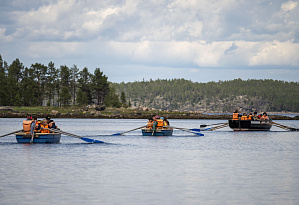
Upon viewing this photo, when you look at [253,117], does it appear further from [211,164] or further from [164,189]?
[164,189]

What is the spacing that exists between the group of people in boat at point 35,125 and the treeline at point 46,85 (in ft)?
358

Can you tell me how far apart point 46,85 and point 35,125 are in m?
119

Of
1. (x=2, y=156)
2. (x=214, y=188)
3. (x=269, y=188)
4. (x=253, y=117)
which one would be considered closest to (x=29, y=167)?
(x=2, y=156)

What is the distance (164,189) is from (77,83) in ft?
519

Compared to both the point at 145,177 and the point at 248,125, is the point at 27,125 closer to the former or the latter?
the point at 145,177

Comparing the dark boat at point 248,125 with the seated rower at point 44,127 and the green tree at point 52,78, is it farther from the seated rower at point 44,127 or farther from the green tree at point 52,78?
the green tree at point 52,78

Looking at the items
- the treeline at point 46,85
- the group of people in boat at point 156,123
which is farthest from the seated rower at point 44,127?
the treeline at point 46,85

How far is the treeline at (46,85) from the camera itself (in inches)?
5906

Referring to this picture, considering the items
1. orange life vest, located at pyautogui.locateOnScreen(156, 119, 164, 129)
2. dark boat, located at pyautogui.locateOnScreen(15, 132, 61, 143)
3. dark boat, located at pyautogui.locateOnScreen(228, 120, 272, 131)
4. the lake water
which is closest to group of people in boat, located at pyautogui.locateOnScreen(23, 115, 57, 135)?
dark boat, located at pyautogui.locateOnScreen(15, 132, 61, 143)

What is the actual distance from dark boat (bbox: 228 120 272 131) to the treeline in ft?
297

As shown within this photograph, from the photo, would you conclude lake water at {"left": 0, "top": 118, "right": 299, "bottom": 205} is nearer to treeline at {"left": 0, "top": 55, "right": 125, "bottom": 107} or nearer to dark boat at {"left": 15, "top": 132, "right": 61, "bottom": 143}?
dark boat at {"left": 15, "top": 132, "right": 61, "bottom": 143}

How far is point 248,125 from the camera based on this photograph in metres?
71.3

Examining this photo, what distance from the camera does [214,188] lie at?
848 inches

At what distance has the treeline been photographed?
492 feet
